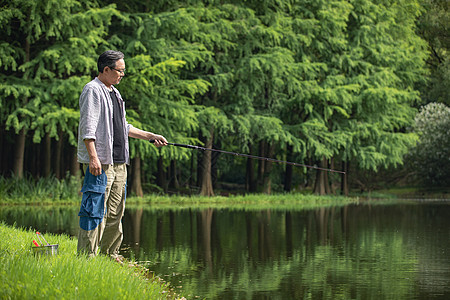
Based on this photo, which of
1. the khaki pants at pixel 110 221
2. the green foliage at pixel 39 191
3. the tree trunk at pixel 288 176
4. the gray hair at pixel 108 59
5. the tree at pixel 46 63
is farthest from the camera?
the tree trunk at pixel 288 176

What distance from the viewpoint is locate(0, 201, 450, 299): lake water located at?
28.3 feet

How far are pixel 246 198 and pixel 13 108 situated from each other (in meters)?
10.3

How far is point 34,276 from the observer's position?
656 cm

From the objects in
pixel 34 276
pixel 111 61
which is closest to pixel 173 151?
pixel 111 61

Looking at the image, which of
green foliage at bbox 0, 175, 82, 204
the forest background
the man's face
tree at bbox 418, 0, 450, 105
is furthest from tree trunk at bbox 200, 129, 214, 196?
the man's face

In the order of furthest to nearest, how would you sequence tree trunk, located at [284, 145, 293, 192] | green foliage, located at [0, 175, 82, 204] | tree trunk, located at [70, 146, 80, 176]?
1. tree trunk, located at [284, 145, 293, 192]
2. tree trunk, located at [70, 146, 80, 176]
3. green foliage, located at [0, 175, 82, 204]

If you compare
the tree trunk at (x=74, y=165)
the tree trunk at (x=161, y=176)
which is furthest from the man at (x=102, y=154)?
the tree trunk at (x=161, y=176)

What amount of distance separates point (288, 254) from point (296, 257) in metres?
0.47

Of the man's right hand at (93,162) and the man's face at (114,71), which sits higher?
the man's face at (114,71)

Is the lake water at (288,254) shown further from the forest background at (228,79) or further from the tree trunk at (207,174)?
the tree trunk at (207,174)

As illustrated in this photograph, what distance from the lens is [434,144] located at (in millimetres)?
47406

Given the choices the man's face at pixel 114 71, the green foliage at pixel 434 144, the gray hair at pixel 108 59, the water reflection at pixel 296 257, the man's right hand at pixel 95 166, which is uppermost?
the green foliage at pixel 434 144

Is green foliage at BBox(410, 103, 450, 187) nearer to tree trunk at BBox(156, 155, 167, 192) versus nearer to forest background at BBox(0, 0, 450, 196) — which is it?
forest background at BBox(0, 0, 450, 196)

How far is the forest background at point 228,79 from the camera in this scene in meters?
27.9
